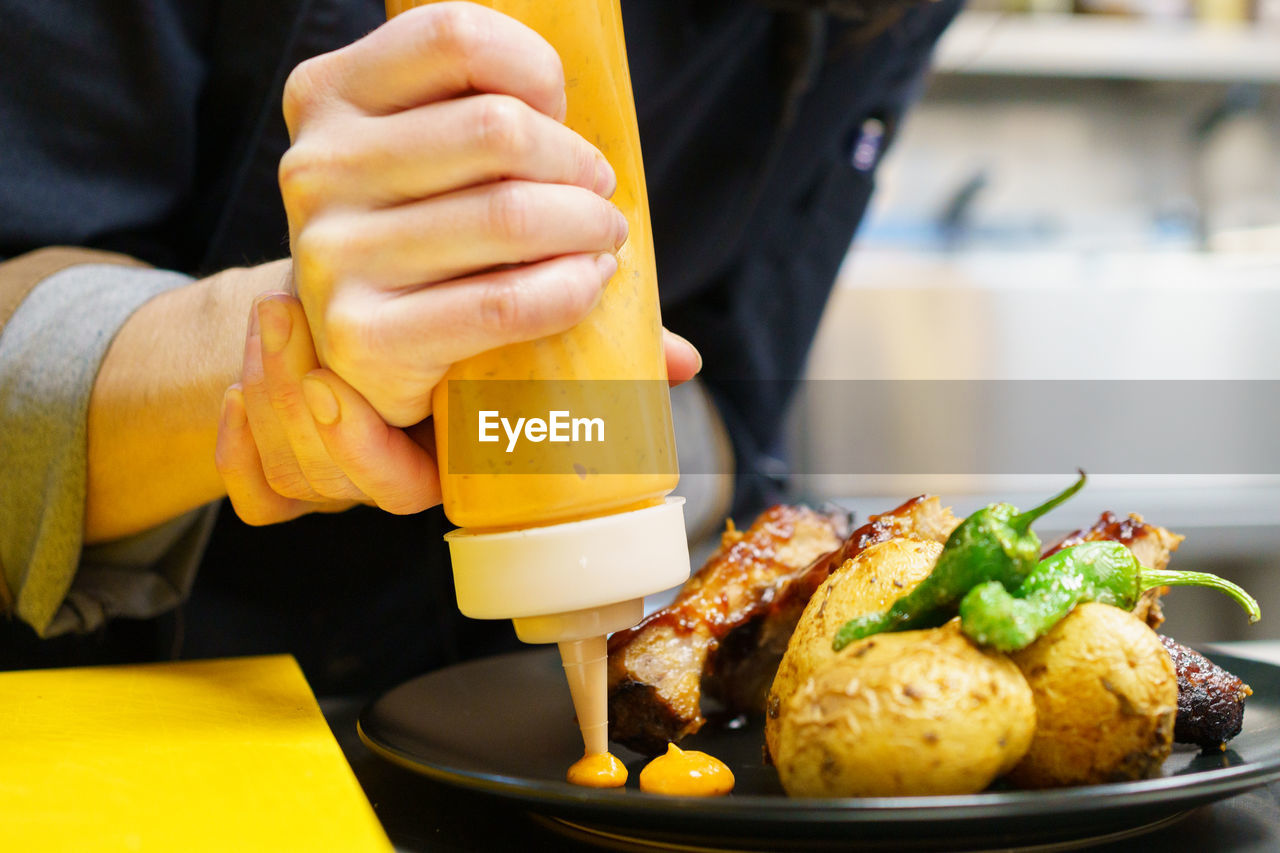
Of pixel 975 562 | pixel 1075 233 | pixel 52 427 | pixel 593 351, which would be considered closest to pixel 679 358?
pixel 593 351

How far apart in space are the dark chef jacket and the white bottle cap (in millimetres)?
792

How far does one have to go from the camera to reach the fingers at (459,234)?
0.60 m

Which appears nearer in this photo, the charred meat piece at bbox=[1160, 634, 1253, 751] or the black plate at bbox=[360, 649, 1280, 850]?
the black plate at bbox=[360, 649, 1280, 850]

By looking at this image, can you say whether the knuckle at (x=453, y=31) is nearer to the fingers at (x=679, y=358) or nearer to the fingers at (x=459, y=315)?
the fingers at (x=459, y=315)

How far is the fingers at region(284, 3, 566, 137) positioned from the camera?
23.3 inches

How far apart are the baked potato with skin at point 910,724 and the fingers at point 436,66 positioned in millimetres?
385

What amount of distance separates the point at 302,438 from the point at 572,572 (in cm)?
28

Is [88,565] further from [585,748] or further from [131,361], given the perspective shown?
[585,748]

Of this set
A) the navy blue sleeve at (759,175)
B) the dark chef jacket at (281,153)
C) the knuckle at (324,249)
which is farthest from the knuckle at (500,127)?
the navy blue sleeve at (759,175)

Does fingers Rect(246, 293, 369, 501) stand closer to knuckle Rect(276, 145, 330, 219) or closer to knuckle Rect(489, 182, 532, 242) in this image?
knuckle Rect(276, 145, 330, 219)

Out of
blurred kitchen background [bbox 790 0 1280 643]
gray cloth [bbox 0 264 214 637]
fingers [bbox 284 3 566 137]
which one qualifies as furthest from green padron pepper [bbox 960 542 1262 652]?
blurred kitchen background [bbox 790 0 1280 643]

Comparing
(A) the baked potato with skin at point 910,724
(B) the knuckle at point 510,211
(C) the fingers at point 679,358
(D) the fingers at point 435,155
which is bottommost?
(A) the baked potato with skin at point 910,724

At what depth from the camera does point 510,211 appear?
1.96 ft

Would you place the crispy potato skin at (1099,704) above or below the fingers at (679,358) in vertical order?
below
